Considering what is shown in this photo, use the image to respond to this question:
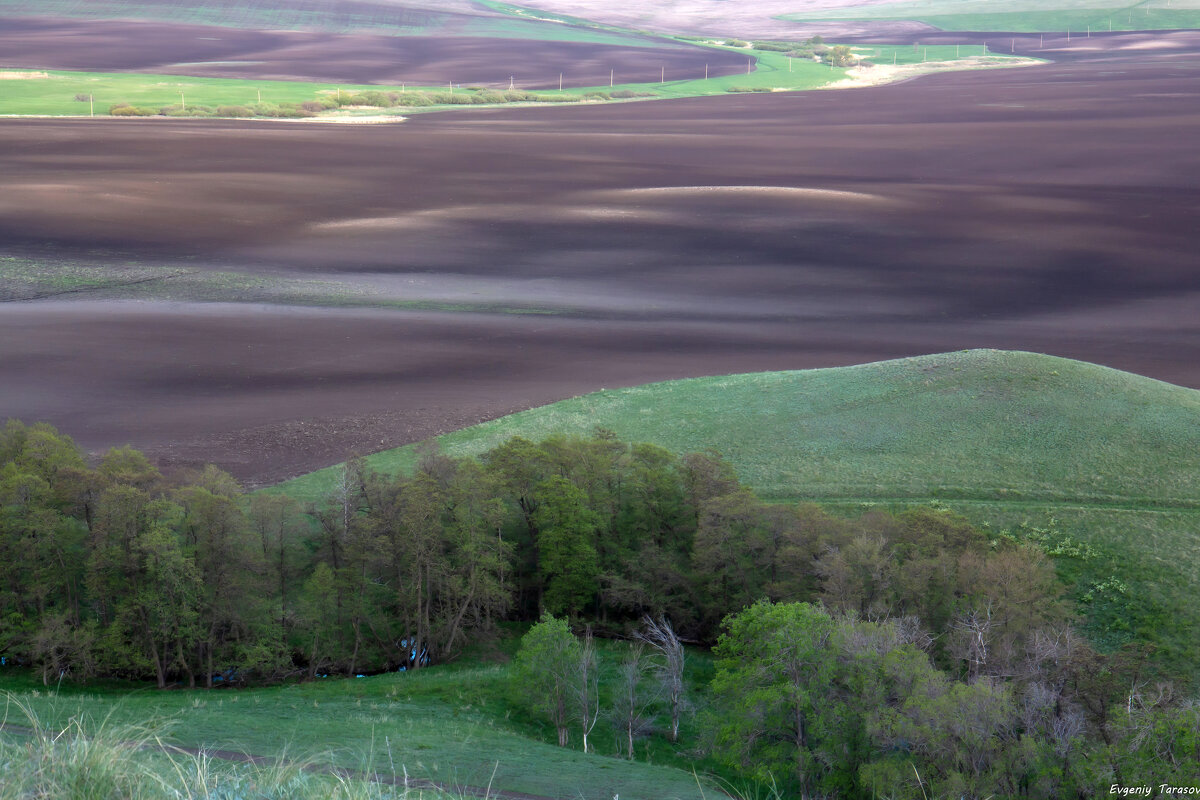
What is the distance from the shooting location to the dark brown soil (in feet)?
543

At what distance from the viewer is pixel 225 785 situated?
7660 mm

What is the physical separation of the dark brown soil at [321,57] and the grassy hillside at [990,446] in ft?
440

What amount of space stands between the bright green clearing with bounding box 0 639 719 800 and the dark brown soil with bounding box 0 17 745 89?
152m

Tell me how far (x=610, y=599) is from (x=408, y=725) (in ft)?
39.6

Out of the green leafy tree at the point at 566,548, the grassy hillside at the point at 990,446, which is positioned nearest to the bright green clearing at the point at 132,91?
the grassy hillside at the point at 990,446

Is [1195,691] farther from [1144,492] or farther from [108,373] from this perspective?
[108,373]

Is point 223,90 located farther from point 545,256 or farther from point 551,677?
point 551,677

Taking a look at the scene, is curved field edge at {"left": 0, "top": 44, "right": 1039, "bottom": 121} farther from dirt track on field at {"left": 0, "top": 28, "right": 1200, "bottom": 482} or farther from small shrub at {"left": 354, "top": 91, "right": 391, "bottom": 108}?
dirt track on field at {"left": 0, "top": 28, "right": 1200, "bottom": 482}

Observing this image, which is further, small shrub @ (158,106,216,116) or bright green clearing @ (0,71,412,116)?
bright green clearing @ (0,71,412,116)

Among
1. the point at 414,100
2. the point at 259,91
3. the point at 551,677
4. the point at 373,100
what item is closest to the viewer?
the point at 551,677

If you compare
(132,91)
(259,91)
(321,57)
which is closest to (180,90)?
(132,91)

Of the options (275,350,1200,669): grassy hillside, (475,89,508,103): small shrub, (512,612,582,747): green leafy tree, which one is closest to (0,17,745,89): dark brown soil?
Result: (475,89,508,103): small shrub

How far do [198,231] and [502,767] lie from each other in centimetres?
7211

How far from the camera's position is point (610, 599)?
3525cm
